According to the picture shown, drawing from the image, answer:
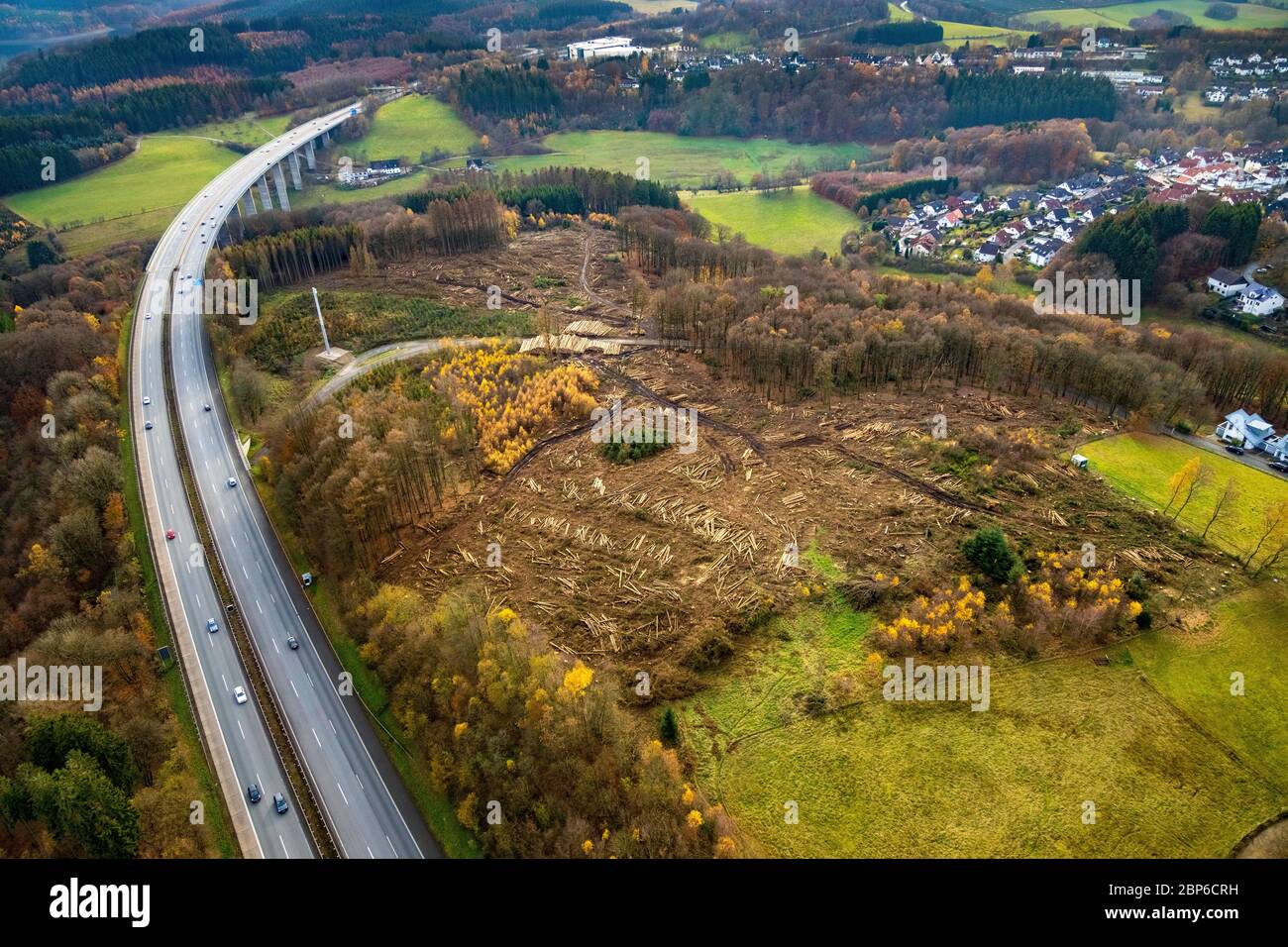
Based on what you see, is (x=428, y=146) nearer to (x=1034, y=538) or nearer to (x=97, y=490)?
(x=97, y=490)

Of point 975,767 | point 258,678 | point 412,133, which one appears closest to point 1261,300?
point 975,767

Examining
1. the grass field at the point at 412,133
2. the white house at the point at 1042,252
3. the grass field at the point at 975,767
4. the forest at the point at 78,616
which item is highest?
the grass field at the point at 412,133

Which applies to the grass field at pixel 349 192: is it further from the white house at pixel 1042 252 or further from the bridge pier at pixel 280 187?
the white house at pixel 1042 252

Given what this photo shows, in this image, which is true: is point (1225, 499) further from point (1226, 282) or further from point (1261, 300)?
point (1226, 282)

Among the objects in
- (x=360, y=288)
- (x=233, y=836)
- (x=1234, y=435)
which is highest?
(x=360, y=288)

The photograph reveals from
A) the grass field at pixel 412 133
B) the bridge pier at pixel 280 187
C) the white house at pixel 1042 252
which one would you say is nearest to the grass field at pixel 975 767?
the white house at pixel 1042 252

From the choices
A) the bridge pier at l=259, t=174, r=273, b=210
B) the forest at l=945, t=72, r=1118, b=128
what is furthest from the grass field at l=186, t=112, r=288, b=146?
the forest at l=945, t=72, r=1118, b=128
